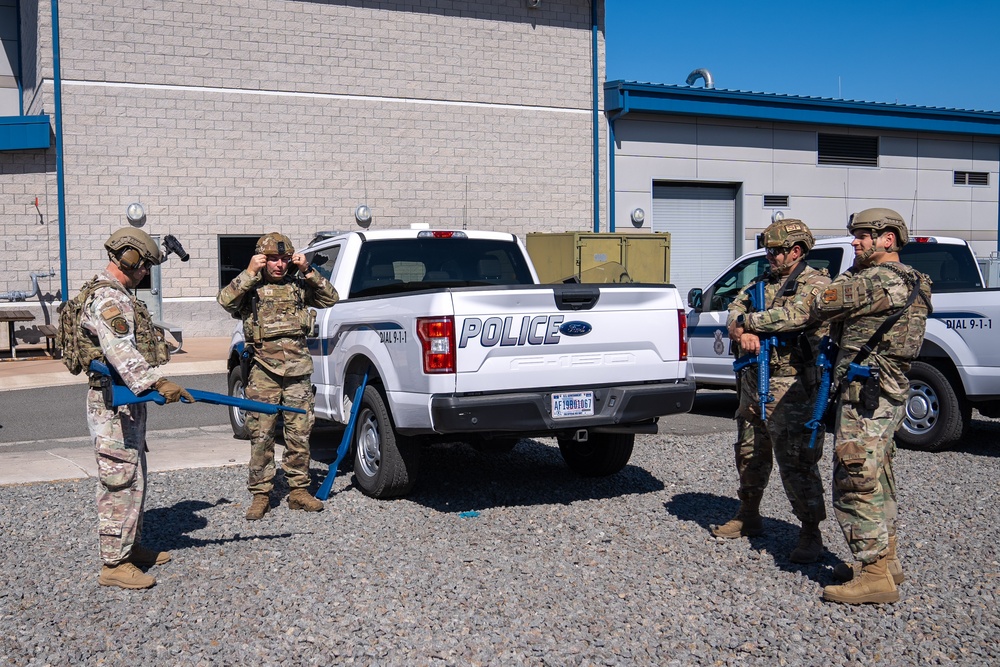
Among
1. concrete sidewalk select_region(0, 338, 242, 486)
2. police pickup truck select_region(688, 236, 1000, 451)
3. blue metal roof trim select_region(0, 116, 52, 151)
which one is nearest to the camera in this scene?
concrete sidewalk select_region(0, 338, 242, 486)

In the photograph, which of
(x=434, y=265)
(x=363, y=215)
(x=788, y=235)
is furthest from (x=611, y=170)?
(x=788, y=235)

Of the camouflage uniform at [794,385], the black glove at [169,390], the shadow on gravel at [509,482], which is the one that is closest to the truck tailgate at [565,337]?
the shadow on gravel at [509,482]

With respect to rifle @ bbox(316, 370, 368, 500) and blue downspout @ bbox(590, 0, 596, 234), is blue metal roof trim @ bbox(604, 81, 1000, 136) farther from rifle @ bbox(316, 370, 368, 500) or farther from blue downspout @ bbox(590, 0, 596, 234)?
rifle @ bbox(316, 370, 368, 500)

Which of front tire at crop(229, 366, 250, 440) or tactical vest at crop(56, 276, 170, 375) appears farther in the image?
front tire at crop(229, 366, 250, 440)

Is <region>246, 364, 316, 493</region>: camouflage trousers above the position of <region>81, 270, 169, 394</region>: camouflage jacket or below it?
below

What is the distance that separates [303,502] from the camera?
22.7 ft

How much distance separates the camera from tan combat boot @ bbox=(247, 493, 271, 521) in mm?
6703

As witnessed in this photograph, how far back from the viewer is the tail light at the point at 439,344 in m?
6.25

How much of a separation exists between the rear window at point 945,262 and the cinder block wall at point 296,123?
43.6ft

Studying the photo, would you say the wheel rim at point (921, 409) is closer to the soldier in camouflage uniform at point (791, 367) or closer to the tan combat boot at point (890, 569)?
the soldier in camouflage uniform at point (791, 367)

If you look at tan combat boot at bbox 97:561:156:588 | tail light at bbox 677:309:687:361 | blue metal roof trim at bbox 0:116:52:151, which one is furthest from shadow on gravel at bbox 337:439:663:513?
blue metal roof trim at bbox 0:116:52:151

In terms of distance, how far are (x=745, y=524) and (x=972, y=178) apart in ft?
81.3

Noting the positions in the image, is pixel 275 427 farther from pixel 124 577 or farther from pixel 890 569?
pixel 890 569

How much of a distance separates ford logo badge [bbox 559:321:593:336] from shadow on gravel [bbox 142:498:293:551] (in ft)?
7.25
